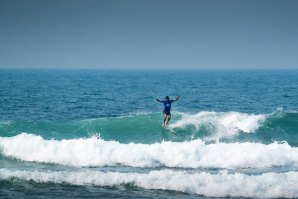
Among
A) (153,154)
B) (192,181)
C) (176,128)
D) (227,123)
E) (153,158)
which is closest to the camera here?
(192,181)

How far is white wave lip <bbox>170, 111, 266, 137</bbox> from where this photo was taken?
1031 inches

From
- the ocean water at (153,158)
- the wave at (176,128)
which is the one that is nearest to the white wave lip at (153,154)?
the ocean water at (153,158)

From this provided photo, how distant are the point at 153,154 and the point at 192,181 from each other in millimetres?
4195

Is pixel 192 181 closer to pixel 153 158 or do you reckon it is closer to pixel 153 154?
pixel 153 158

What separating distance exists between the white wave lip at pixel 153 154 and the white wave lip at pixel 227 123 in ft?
15.5

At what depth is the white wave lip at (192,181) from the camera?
15.5 meters

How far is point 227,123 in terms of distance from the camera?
27.0m

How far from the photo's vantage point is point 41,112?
119 feet

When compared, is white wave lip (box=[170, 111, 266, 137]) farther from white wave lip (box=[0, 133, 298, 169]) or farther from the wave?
white wave lip (box=[0, 133, 298, 169])

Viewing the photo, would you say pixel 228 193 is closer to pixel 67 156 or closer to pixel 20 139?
pixel 67 156

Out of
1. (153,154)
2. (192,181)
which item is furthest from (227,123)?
(192,181)

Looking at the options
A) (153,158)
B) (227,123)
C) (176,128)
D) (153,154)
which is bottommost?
(153,158)

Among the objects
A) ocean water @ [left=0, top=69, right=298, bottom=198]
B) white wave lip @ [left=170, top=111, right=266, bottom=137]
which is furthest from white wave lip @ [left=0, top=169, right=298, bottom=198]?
white wave lip @ [left=170, top=111, right=266, bottom=137]

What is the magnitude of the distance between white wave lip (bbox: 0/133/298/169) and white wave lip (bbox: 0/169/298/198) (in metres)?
2.12
